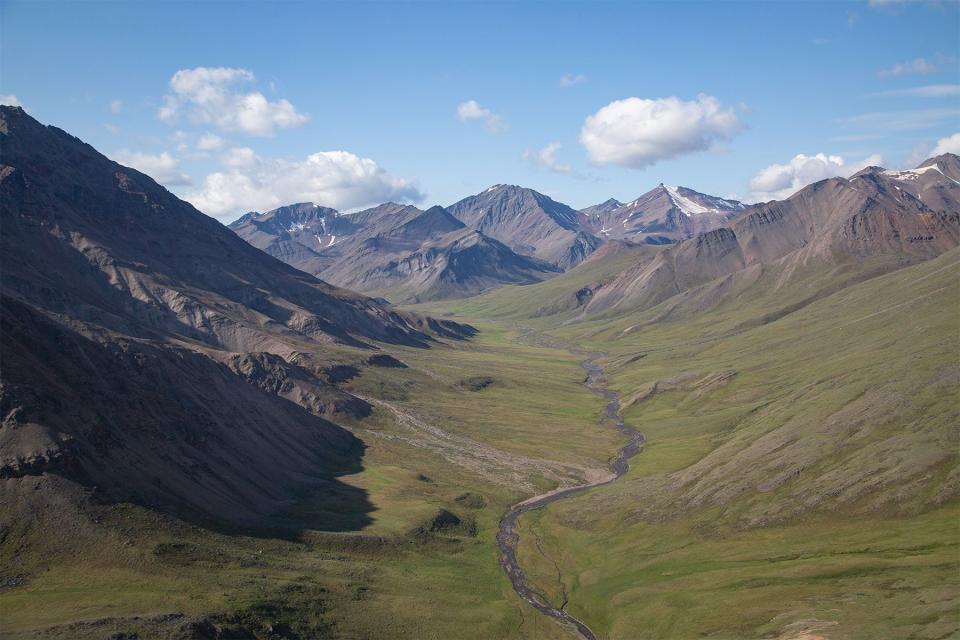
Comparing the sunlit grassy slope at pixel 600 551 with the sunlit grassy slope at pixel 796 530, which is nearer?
the sunlit grassy slope at pixel 600 551

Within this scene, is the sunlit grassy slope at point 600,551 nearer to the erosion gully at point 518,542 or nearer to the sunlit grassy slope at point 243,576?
the sunlit grassy slope at point 243,576

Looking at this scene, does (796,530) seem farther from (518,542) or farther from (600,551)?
(518,542)

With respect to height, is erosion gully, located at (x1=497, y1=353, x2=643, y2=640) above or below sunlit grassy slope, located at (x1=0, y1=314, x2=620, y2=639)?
below

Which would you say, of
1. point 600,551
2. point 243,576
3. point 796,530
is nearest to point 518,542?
point 600,551

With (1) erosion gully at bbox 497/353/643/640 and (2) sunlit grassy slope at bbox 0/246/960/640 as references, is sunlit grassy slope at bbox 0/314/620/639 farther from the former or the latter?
(1) erosion gully at bbox 497/353/643/640

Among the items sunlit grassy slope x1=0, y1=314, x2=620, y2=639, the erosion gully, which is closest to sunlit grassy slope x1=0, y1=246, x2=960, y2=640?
sunlit grassy slope x1=0, y1=314, x2=620, y2=639

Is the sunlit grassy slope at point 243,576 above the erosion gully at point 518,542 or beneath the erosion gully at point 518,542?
above

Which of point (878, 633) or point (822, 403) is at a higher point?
point (822, 403)

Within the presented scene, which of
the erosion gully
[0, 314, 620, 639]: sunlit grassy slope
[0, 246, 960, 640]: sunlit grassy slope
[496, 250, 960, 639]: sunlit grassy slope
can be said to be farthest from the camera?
the erosion gully

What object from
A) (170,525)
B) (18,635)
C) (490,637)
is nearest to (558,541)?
(490,637)

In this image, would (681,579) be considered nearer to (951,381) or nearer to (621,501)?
(621,501)

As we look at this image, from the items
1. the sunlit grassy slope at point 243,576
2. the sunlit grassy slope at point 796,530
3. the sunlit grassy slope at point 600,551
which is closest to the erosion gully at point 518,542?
the sunlit grassy slope at point 600,551
